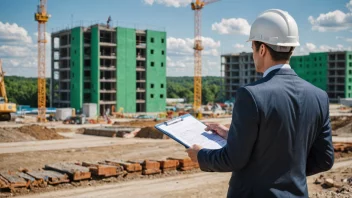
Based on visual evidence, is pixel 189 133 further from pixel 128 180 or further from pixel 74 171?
pixel 128 180

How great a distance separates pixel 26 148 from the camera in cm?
2206

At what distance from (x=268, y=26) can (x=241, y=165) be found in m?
0.79

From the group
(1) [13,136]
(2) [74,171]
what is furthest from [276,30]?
(1) [13,136]

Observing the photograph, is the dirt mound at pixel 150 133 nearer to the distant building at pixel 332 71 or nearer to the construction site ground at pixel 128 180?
the construction site ground at pixel 128 180

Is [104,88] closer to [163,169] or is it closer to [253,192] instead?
[163,169]

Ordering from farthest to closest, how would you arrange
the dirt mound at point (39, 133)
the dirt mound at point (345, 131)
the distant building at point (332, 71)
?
the distant building at point (332, 71) → the dirt mound at point (345, 131) → the dirt mound at point (39, 133)

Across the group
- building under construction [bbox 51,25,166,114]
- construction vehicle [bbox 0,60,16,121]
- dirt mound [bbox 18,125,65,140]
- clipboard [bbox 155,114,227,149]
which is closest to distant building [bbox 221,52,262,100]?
building under construction [bbox 51,25,166,114]

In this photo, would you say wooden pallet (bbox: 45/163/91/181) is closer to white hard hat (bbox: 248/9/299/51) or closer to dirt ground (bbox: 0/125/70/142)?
white hard hat (bbox: 248/9/299/51)

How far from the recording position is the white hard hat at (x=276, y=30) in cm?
233

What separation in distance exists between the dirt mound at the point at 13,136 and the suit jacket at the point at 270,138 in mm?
24792

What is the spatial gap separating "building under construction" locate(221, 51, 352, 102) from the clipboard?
82172 millimetres

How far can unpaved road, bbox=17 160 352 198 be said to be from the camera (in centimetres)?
1084

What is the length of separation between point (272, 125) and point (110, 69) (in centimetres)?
6070

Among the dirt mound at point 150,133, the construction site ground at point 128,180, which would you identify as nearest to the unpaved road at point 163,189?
the construction site ground at point 128,180
